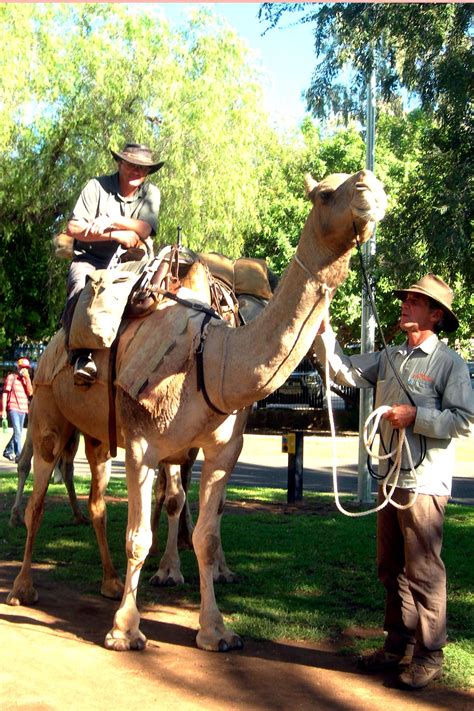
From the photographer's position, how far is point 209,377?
6.31m

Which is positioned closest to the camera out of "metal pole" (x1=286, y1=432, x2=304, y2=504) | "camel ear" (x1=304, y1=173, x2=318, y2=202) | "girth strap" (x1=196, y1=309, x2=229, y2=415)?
"camel ear" (x1=304, y1=173, x2=318, y2=202)

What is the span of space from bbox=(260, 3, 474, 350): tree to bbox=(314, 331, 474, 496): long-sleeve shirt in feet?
11.2

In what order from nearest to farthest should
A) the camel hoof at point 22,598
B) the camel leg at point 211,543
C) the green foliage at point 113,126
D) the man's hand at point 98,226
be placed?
the camel leg at point 211,543 < the man's hand at point 98,226 < the camel hoof at point 22,598 < the green foliage at point 113,126

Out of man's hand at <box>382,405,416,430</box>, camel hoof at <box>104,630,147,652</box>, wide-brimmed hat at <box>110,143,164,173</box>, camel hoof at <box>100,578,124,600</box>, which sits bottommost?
camel hoof at <box>104,630,147,652</box>

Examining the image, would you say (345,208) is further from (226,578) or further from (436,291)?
(226,578)

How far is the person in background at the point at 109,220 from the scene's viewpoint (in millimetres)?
7340

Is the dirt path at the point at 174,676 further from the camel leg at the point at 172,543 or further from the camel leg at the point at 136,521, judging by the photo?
the camel leg at the point at 172,543

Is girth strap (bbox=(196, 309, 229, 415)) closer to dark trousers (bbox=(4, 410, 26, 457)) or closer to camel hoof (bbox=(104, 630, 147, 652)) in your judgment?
camel hoof (bbox=(104, 630, 147, 652))

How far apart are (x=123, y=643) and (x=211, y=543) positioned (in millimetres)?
936

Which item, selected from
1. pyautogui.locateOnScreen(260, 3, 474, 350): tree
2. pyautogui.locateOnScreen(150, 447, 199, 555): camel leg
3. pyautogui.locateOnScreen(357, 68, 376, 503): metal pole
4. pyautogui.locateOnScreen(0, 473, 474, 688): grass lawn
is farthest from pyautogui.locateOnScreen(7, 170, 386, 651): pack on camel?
pyautogui.locateOnScreen(357, 68, 376, 503): metal pole

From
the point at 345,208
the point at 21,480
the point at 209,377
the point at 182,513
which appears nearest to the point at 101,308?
the point at 209,377

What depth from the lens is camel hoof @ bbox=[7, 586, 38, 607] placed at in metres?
7.59

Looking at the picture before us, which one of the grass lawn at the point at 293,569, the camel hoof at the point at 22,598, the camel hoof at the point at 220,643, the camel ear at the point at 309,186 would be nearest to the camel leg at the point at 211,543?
the camel hoof at the point at 220,643

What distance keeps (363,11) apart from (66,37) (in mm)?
18541
